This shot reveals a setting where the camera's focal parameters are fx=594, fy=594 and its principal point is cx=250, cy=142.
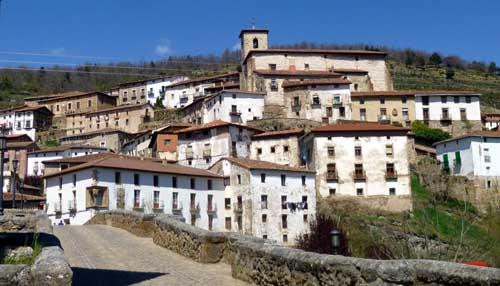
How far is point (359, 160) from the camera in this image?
7175 centimetres

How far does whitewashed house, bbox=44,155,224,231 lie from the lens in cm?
5459

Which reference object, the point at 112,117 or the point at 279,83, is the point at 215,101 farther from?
the point at 112,117

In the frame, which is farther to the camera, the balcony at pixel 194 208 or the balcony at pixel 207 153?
the balcony at pixel 207 153

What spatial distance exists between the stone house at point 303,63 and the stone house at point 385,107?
792cm

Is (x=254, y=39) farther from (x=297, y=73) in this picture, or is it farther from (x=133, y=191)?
(x=133, y=191)

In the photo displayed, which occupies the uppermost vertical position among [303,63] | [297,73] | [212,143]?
[303,63]

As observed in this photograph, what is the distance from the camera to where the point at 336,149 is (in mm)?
71375

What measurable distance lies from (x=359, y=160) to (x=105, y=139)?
4626 centimetres

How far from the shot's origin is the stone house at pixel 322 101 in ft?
274

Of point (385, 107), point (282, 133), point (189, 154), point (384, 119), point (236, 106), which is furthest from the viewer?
point (385, 107)

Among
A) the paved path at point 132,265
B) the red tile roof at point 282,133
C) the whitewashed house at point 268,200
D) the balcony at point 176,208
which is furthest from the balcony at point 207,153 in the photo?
the paved path at point 132,265

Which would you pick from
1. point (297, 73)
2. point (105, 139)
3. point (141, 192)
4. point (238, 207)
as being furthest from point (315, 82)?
A: point (105, 139)

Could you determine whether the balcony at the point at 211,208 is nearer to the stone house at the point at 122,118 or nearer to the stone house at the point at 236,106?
the stone house at the point at 236,106

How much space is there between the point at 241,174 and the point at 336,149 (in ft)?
43.8
